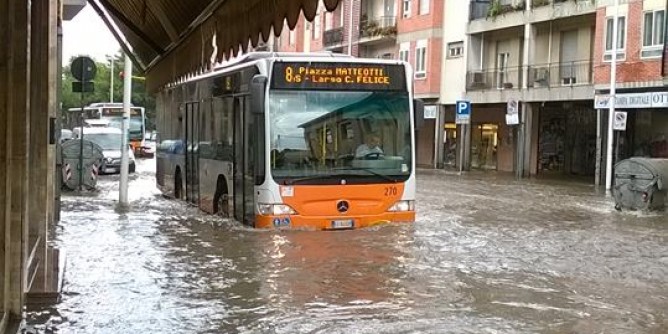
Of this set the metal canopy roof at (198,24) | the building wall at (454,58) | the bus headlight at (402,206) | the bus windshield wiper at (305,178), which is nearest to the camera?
the metal canopy roof at (198,24)

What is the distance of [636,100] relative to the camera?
3014 cm

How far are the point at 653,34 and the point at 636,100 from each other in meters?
2.46

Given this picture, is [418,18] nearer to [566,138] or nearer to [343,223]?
[566,138]

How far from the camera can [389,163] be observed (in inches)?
543

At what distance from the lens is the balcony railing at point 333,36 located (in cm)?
5316

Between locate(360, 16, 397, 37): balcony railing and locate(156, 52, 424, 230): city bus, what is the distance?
3379 cm

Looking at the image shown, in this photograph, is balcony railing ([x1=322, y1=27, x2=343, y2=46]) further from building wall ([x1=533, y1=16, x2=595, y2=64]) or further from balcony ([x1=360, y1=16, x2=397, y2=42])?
building wall ([x1=533, y1=16, x2=595, y2=64])

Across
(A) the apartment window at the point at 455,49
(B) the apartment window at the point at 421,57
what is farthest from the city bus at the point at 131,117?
(A) the apartment window at the point at 455,49

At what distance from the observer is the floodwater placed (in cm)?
809

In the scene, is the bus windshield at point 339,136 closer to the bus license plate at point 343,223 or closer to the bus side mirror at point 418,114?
the bus side mirror at point 418,114

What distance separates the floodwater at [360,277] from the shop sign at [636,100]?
11.7 meters

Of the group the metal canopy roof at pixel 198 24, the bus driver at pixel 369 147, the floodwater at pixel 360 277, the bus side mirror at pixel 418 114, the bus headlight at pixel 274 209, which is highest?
the metal canopy roof at pixel 198 24

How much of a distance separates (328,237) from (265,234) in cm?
100

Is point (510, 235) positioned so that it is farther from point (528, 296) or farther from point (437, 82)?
point (437, 82)
